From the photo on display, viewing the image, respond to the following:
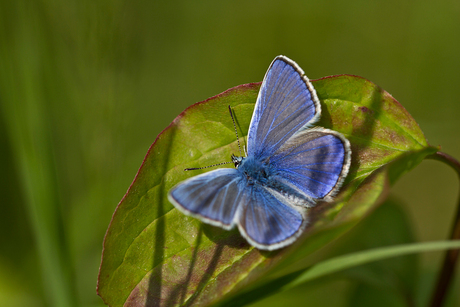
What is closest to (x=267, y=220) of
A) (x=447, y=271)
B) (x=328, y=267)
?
(x=328, y=267)

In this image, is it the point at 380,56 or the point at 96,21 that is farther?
the point at 380,56

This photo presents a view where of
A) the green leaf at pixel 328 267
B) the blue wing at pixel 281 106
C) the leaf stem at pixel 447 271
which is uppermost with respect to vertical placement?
the blue wing at pixel 281 106

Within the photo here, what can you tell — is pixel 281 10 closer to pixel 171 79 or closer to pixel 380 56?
→ pixel 380 56

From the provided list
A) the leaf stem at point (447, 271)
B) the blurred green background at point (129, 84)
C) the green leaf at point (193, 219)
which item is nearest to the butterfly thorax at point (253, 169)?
the green leaf at point (193, 219)

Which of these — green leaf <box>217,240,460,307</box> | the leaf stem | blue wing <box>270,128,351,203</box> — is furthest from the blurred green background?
green leaf <box>217,240,460,307</box>

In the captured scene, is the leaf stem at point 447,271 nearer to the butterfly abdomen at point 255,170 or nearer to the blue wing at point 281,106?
the blue wing at point 281,106

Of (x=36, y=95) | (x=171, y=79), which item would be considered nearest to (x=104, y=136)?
(x=36, y=95)
